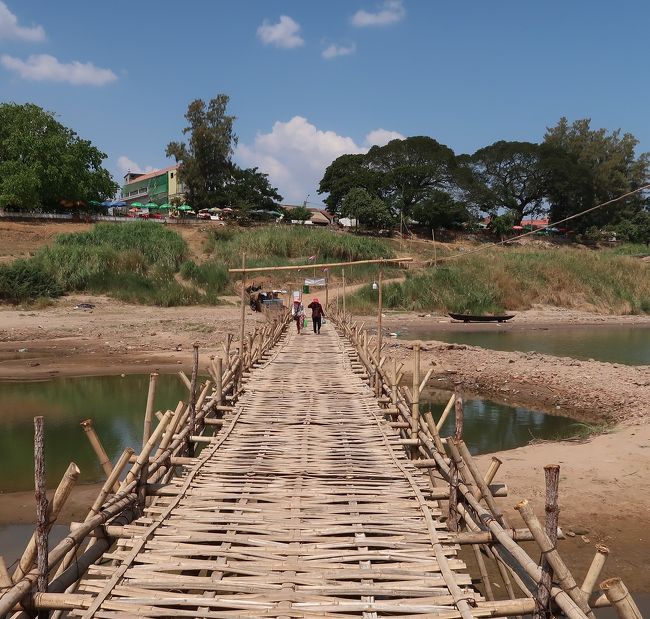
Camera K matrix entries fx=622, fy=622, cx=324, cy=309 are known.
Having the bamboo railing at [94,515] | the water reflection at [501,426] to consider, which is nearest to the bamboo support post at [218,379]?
the bamboo railing at [94,515]

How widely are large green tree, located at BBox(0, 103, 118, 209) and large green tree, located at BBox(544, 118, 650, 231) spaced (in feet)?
112

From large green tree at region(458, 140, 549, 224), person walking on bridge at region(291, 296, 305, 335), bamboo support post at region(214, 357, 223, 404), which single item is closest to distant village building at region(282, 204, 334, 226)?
large green tree at region(458, 140, 549, 224)

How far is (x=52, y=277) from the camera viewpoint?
23.5m

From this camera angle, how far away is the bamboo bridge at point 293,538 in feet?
9.01

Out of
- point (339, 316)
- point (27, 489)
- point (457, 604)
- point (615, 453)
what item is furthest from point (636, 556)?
point (339, 316)

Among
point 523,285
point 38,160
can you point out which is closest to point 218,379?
point 523,285

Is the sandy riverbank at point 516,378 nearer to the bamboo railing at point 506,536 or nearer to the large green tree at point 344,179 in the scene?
the bamboo railing at point 506,536

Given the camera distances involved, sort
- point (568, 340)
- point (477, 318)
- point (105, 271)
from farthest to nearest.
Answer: point (477, 318), point (105, 271), point (568, 340)

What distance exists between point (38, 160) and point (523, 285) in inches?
1084

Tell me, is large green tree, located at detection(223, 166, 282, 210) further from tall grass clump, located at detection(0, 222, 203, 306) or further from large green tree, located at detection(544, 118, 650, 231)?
large green tree, located at detection(544, 118, 650, 231)

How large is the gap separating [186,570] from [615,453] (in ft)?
23.4

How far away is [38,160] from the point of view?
35.2m

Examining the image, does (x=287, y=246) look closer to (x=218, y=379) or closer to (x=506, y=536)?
(x=218, y=379)

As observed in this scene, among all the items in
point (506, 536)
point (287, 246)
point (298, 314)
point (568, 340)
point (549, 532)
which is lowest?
point (568, 340)
